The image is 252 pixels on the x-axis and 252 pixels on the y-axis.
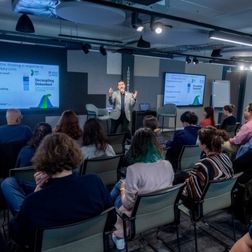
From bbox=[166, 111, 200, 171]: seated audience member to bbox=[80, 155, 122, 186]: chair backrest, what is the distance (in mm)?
1022

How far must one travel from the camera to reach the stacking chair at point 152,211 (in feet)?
5.97

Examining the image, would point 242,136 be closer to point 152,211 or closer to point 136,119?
point 152,211

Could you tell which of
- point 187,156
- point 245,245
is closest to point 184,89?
point 187,156

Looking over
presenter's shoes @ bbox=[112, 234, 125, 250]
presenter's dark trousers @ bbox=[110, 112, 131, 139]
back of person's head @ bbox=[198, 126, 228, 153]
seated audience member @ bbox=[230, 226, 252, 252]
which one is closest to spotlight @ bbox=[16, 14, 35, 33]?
presenter's dark trousers @ bbox=[110, 112, 131, 139]

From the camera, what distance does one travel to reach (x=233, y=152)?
3816mm

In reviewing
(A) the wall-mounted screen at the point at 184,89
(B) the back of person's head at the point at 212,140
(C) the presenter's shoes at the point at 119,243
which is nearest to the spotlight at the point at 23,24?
(B) the back of person's head at the point at 212,140

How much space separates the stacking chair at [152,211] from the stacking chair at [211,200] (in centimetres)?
23

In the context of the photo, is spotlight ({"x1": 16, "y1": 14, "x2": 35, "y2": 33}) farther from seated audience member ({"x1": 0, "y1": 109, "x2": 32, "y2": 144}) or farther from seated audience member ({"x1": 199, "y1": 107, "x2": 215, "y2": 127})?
seated audience member ({"x1": 199, "y1": 107, "x2": 215, "y2": 127})

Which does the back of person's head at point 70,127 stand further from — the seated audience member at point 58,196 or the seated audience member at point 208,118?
the seated audience member at point 208,118

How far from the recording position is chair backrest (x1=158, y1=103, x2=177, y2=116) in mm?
8651

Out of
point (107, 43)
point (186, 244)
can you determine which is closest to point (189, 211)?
point (186, 244)

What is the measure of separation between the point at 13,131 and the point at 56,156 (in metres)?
1.71

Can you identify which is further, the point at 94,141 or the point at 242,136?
the point at 242,136

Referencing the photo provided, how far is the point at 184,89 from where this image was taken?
9.65m
